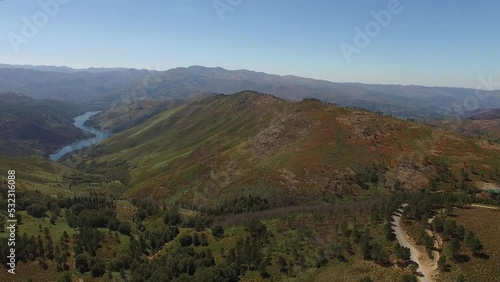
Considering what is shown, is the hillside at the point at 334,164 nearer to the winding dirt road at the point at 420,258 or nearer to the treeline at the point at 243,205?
the treeline at the point at 243,205

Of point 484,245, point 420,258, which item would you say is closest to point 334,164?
point 484,245

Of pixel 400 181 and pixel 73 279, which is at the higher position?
pixel 400 181

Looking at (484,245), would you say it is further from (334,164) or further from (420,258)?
(334,164)

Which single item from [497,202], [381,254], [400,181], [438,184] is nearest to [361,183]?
[400,181]

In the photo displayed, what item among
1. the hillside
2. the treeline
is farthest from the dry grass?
the treeline

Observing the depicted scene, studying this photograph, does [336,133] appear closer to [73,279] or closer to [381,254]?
[381,254]

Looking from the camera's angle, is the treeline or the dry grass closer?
the dry grass

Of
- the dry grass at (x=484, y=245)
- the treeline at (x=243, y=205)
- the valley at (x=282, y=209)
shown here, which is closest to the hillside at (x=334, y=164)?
the valley at (x=282, y=209)

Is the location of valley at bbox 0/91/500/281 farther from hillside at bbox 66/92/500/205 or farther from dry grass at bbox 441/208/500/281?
dry grass at bbox 441/208/500/281

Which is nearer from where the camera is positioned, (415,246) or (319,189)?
(415,246)

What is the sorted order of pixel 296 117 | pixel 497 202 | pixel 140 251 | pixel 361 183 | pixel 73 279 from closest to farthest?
1. pixel 73 279
2. pixel 497 202
3. pixel 140 251
4. pixel 361 183
5. pixel 296 117

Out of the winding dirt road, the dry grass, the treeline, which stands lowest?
the treeline
